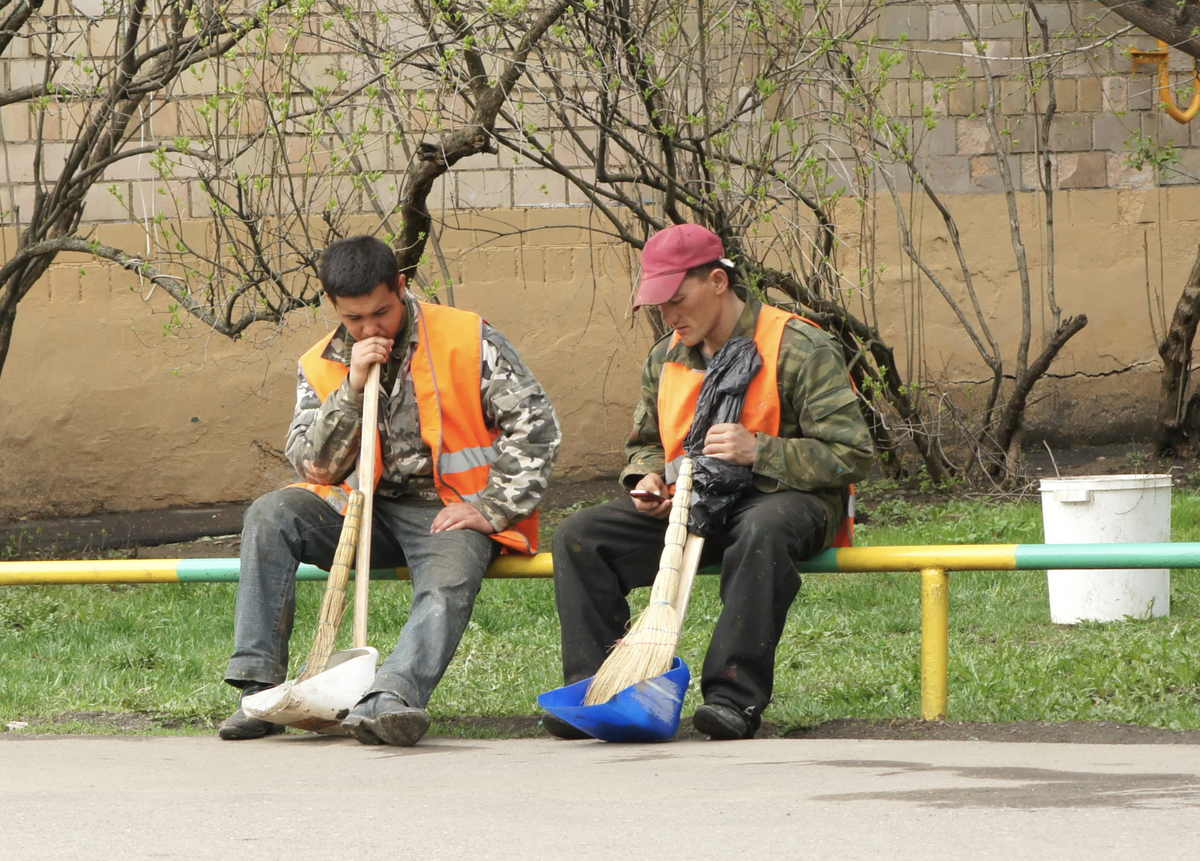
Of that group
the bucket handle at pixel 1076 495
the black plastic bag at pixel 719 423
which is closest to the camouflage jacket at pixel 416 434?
the black plastic bag at pixel 719 423

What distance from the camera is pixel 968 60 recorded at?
941 centimetres

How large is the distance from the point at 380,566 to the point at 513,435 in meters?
0.55

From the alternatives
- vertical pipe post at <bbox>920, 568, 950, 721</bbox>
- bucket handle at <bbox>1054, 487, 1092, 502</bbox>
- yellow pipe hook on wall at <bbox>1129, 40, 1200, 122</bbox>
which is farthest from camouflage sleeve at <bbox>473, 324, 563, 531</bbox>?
yellow pipe hook on wall at <bbox>1129, 40, 1200, 122</bbox>

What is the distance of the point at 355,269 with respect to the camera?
418 centimetres

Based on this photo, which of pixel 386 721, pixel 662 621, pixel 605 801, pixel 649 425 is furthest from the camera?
pixel 649 425

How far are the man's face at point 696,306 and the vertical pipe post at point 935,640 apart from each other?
34.6 inches

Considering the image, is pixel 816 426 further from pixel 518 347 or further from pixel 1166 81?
pixel 1166 81

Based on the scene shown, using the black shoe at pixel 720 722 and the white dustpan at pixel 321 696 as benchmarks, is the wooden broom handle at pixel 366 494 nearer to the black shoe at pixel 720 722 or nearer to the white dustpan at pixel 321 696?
the white dustpan at pixel 321 696

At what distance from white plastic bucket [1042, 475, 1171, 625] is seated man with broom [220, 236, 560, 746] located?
2.20 metres

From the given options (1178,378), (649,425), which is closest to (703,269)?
(649,425)

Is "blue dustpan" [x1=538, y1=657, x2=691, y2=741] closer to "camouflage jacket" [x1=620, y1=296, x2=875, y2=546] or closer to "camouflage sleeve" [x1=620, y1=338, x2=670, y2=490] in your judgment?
"camouflage jacket" [x1=620, y1=296, x2=875, y2=546]

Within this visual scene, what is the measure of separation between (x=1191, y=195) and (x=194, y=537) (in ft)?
21.6

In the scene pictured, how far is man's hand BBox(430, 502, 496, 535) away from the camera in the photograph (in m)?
4.09

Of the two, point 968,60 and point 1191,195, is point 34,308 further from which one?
point 1191,195
